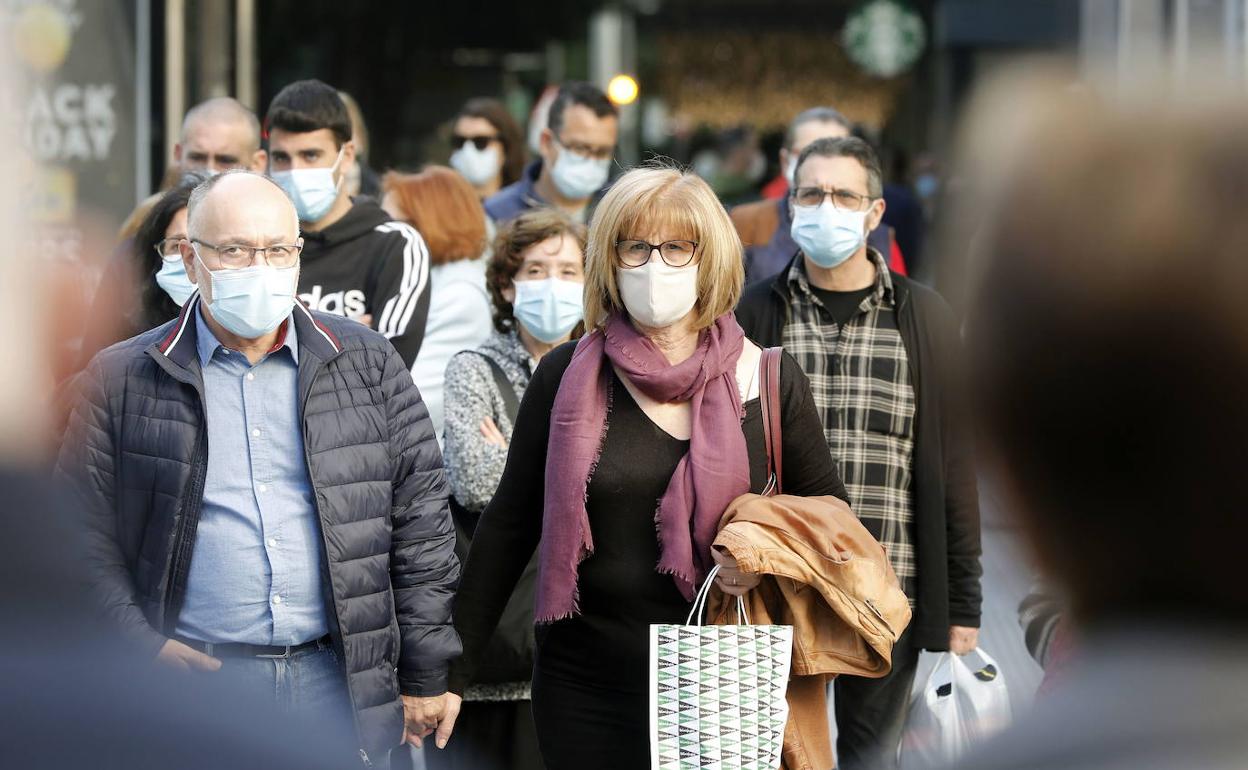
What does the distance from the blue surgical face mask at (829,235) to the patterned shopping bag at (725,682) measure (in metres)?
2.06

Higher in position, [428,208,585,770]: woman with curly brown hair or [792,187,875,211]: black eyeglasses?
[792,187,875,211]: black eyeglasses

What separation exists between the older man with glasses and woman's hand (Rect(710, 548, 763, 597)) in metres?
0.82

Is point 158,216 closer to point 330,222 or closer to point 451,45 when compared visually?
point 330,222

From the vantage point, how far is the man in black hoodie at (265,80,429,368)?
5.28m

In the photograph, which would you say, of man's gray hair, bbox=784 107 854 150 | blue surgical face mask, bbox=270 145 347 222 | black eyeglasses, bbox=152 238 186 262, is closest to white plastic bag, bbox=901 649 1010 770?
black eyeglasses, bbox=152 238 186 262

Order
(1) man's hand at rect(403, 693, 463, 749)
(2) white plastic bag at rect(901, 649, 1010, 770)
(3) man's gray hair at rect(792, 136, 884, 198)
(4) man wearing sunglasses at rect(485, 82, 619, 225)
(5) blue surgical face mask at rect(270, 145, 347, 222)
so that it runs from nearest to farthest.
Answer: (2) white plastic bag at rect(901, 649, 1010, 770), (1) man's hand at rect(403, 693, 463, 749), (3) man's gray hair at rect(792, 136, 884, 198), (5) blue surgical face mask at rect(270, 145, 347, 222), (4) man wearing sunglasses at rect(485, 82, 619, 225)

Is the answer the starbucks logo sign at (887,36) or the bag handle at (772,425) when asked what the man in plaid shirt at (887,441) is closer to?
the bag handle at (772,425)

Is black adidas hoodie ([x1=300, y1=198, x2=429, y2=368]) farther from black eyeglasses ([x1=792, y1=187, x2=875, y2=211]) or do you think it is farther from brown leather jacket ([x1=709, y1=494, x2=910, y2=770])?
brown leather jacket ([x1=709, y1=494, x2=910, y2=770])

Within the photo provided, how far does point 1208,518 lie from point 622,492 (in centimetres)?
247

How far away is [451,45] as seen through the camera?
1833cm

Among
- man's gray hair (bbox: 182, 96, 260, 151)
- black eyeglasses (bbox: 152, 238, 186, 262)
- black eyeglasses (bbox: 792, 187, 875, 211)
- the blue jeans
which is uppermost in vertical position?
man's gray hair (bbox: 182, 96, 260, 151)

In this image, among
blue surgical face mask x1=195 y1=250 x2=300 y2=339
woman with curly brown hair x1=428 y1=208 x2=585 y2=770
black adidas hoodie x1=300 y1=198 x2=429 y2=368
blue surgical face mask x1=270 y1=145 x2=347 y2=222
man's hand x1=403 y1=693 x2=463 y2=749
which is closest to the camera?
blue surgical face mask x1=195 y1=250 x2=300 y2=339

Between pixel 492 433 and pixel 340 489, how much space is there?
46.3 inches

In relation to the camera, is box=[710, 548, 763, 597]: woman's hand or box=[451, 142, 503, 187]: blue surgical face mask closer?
box=[710, 548, 763, 597]: woman's hand
